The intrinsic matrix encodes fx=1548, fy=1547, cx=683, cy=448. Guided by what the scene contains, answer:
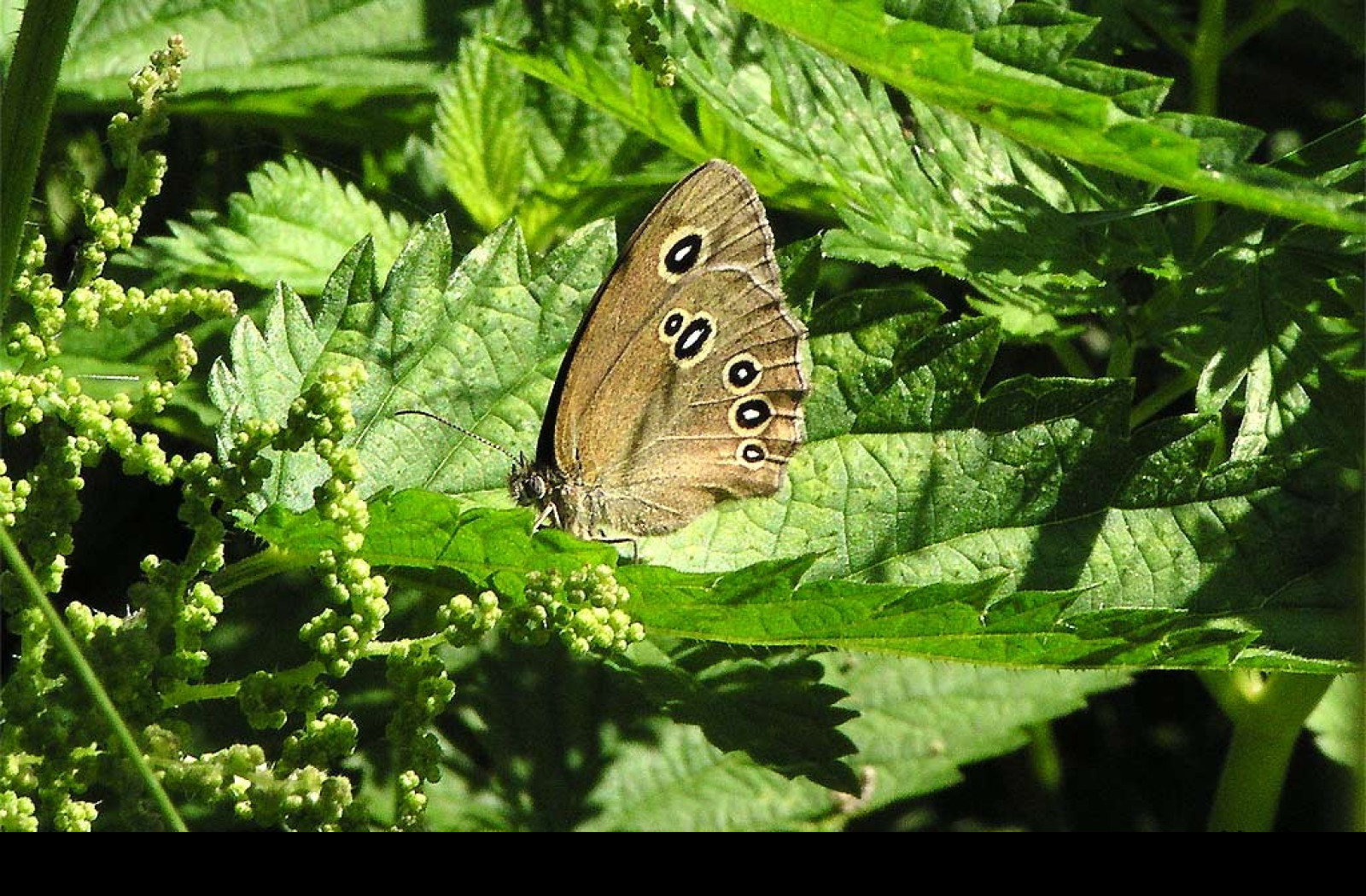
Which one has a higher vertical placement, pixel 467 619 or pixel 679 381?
pixel 679 381

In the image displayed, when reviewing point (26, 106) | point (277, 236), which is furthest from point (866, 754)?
point (26, 106)

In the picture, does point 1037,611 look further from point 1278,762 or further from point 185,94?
point 185,94

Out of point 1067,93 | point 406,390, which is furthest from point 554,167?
point 1067,93

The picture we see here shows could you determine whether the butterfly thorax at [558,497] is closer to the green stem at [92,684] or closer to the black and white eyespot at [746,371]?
the black and white eyespot at [746,371]

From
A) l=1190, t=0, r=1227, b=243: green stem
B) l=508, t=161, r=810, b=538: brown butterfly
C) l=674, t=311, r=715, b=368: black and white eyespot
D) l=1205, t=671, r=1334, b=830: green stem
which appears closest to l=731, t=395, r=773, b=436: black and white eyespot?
l=508, t=161, r=810, b=538: brown butterfly

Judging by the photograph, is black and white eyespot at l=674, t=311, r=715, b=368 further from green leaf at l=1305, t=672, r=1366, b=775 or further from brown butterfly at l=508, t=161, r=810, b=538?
green leaf at l=1305, t=672, r=1366, b=775

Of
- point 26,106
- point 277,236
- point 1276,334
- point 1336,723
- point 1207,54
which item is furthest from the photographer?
point 1207,54

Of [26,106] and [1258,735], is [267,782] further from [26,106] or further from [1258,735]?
[1258,735]
